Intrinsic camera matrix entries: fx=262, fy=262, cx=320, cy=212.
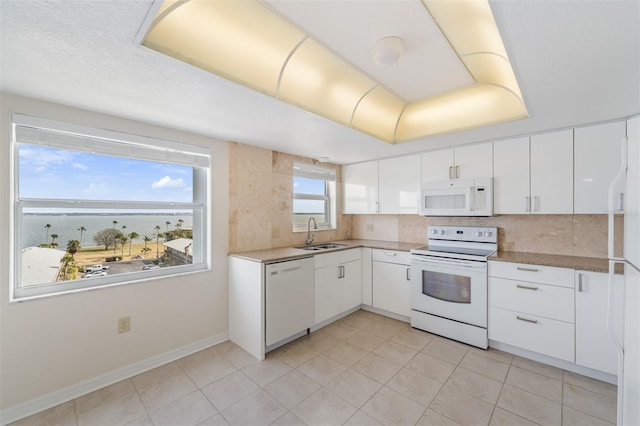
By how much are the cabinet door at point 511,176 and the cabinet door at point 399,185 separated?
2.79 feet

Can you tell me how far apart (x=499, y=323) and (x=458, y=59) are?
2.38 meters

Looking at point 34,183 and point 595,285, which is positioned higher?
point 34,183

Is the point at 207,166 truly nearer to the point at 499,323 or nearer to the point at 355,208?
the point at 355,208

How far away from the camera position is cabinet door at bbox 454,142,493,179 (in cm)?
286

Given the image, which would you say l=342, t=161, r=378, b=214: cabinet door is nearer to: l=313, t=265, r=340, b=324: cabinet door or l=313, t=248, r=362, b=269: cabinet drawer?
l=313, t=248, r=362, b=269: cabinet drawer

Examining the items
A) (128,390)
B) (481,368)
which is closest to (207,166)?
(128,390)

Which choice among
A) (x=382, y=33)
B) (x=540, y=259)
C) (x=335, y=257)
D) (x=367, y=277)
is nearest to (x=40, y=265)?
(x=335, y=257)

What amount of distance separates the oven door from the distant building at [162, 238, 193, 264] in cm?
247

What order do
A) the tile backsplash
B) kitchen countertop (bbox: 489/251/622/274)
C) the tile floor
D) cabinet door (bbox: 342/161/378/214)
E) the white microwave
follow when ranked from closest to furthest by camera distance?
the tile floor < kitchen countertop (bbox: 489/251/622/274) < the tile backsplash < the white microwave < cabinet door (bbox: 342/161/378/214)

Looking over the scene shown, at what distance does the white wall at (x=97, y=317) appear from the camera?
174cm

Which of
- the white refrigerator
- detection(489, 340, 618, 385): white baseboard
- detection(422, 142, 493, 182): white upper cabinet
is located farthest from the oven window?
the white refrigerator

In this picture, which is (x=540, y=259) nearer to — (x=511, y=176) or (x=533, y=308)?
(x=533, y=308)

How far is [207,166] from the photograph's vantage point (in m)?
2.70

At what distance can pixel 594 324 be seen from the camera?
2.10m
